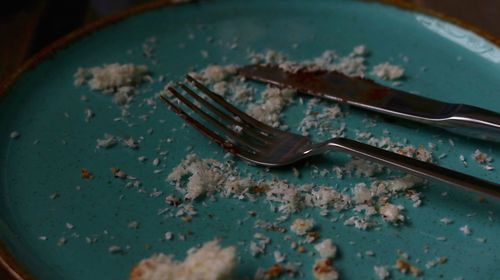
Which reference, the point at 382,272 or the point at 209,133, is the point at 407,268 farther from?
the point at 209,133

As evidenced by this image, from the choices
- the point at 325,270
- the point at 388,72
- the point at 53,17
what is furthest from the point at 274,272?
the point at 53,17

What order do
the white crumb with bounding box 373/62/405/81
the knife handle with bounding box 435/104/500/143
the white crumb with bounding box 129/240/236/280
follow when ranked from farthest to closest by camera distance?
the white crumb with bounding box 373/62/405/81, the knife handle with bounding box 435/104/500/143, the white crumb with bounding box 129/240/236/280

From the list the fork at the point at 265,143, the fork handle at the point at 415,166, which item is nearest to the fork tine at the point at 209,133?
the fork at the point at 265,143

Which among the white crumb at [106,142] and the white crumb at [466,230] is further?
the white crumb at [106,142]

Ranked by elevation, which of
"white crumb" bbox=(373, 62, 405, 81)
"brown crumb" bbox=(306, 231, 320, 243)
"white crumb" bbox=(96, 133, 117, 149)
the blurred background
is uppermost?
the blurred background

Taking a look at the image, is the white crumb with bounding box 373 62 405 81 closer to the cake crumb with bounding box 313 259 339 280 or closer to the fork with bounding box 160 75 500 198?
the fork with bounding box 160 75 500 198

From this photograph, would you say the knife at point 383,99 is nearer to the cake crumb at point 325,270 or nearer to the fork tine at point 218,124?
the fork tine at point 218,124

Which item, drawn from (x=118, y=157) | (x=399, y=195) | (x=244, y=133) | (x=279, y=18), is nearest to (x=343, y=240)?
(x=399, y=195)

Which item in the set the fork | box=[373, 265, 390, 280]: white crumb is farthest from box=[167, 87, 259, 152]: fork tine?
box=[373, 265, 390, 280]: white crumb
